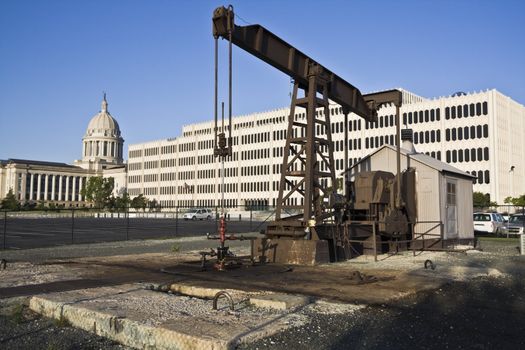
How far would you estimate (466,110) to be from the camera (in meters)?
81.7

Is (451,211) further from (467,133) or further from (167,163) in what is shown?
(167,163)

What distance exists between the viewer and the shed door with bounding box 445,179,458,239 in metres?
20.9

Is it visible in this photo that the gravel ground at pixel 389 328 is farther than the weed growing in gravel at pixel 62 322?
No

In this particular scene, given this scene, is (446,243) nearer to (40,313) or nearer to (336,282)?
(336,282)

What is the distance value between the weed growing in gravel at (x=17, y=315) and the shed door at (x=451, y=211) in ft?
56.5

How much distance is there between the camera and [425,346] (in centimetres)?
607

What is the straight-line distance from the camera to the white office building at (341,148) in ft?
263

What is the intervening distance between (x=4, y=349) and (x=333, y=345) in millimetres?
3891

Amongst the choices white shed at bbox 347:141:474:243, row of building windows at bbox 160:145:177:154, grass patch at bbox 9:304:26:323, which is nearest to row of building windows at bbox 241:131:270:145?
row of building windows at bbox 160:145:177:154

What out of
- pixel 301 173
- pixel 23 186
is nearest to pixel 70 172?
pixel 23 186

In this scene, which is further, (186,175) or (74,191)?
(74,191)

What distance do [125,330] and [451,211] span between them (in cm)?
1773

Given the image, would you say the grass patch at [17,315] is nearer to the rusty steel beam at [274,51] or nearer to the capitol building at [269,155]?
the rusty steel beam at [274,51]

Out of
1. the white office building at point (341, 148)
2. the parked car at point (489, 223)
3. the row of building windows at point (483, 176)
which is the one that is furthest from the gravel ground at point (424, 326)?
the white office building at point (341, 148)
